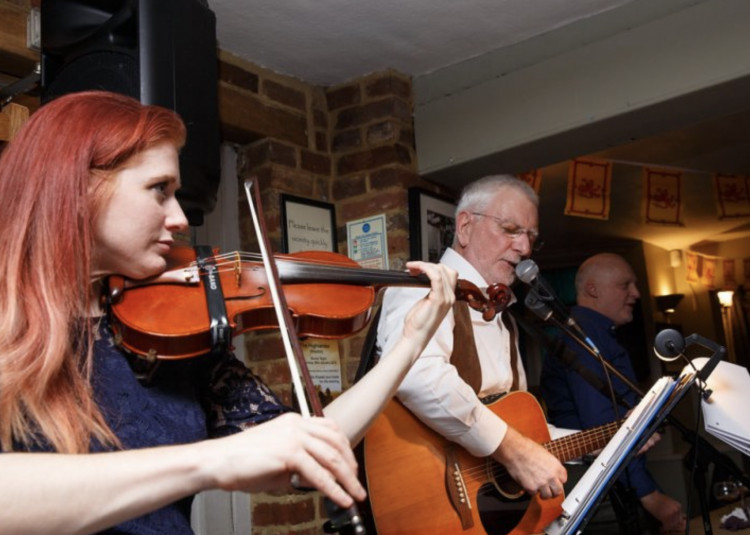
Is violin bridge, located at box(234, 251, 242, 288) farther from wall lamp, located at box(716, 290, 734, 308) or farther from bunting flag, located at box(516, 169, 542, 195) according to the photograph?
wall lamp, located at box(716, 290, 734, 308)

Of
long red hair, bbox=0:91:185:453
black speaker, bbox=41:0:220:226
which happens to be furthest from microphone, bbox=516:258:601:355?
long red hair, bbox=0:91:185:453

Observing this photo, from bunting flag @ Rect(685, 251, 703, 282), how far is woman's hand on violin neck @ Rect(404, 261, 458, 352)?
6.63 m

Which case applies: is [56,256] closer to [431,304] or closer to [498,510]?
[431,304]

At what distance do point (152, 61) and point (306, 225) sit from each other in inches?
50.8

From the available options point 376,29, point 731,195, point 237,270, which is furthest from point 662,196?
point 237,270

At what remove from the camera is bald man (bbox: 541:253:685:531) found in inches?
104

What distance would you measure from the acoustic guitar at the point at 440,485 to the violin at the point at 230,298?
1.91 feet

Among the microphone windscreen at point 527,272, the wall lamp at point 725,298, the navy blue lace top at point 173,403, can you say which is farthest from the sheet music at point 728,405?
the wall lamp at point 725,298

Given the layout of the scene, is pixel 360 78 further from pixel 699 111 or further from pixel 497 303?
pixel 497 303

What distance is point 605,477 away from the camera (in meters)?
1.55

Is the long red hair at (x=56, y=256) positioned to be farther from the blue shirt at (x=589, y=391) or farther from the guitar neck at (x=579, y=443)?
the blue shirt at (x=589, y=391)

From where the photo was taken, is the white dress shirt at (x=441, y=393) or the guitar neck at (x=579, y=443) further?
the guitar neck at (x=579, y=443)

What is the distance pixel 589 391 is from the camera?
2.67m

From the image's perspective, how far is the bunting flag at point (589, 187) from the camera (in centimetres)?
362
